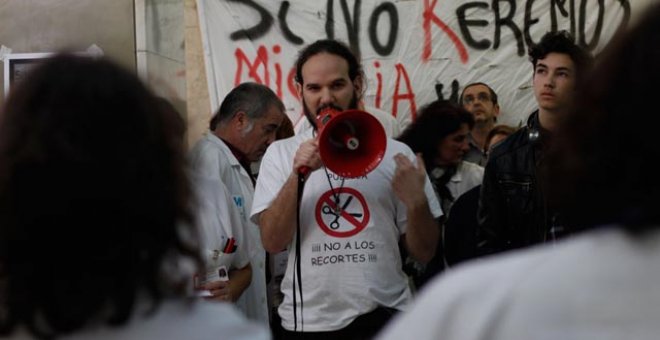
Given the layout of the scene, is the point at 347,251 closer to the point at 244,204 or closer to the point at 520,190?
the point at 520,190

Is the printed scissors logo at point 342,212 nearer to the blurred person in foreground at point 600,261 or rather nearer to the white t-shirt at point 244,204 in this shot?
the white t-shirt at point 244,204

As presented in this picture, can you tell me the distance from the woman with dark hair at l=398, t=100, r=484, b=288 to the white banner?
1332mm

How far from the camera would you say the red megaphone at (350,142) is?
379 centimetres

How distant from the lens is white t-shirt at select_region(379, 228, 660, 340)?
4.42ft

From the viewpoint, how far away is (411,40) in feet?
24.8

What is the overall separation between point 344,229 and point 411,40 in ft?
13.1

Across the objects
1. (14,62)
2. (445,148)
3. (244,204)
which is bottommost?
(244,204)

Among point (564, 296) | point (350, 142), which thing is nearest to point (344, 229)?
point (350, 142)

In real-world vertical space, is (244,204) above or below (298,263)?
above

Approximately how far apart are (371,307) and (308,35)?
4.15 metres

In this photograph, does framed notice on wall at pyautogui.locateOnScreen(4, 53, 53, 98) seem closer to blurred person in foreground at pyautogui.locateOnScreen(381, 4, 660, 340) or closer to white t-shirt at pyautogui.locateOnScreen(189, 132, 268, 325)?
white t-shirt at pyautogui.locateOnScreen(189, 132, 268, 325)

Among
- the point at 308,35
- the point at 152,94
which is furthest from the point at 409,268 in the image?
the point at 152,94

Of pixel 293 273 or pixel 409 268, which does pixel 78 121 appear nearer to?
pixel 293 273

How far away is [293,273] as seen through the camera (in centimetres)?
385
